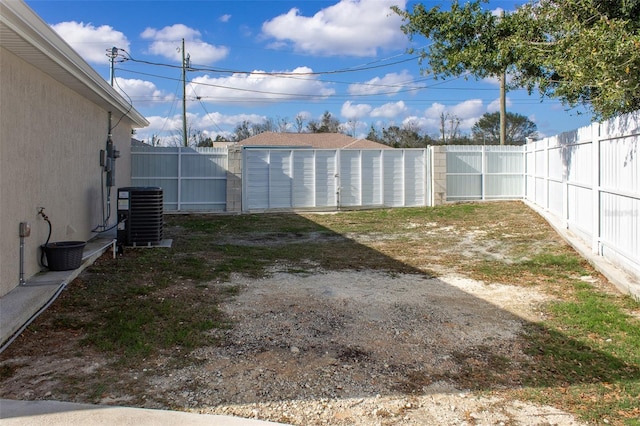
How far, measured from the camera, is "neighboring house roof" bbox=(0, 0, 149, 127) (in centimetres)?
417

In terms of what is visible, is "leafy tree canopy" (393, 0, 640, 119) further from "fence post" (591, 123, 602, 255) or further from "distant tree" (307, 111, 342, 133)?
"distant tree" (307, 111, 342, 133)

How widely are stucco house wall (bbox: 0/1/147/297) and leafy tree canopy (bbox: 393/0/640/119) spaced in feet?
19.4

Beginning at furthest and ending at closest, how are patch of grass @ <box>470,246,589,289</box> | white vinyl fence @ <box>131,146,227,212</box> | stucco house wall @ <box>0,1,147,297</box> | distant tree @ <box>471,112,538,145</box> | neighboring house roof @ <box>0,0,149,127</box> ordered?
distant tree @ <box>471,112,538,145</box> → white vinyl fence @ <box>131,146,227,212</box> → patch of grass @ <box>470,246,589,289</box> → stucco house wall @ <box>0,1,147,297</box> → neighboring house roof @ <box>0,0,149,127</box>

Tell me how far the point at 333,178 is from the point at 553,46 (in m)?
9.34

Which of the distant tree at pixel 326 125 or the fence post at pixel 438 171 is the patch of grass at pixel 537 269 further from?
the distant tree at pixel 326 125

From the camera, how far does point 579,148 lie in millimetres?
9000

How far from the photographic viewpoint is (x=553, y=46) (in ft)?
25.3

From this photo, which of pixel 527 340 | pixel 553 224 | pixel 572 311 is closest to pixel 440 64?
pixel 553 224

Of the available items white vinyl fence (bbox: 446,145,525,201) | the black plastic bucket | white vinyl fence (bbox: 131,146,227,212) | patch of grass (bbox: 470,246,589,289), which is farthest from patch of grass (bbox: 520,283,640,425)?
white vinyl fence (bbox: 131,146,227,212)

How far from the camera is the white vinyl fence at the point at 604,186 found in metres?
6.06

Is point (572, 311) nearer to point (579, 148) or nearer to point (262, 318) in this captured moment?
point (262, 318)

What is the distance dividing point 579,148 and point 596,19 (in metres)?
2.48

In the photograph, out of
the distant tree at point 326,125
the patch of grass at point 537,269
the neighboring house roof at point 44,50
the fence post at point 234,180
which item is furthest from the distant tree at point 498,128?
the neighboring house roof at point 44,50

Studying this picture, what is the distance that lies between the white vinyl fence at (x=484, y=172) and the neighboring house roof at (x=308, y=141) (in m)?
11.7
